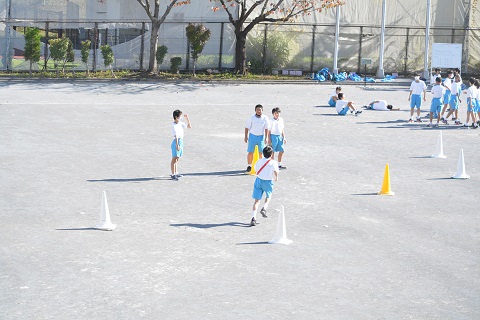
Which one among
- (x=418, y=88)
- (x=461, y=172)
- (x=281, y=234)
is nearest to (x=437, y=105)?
(x=418, y=88)

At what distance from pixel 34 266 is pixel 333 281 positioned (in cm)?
434

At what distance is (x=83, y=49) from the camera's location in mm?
40031

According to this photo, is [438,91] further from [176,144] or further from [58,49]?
[58,49]

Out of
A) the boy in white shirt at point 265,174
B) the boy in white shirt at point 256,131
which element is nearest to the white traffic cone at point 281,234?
the boy in white shirt at point 265,174

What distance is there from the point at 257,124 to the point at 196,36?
21.1 m

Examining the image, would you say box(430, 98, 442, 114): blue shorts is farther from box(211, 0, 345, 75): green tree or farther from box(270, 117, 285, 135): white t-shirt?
box(211, 0, 345, 75): green tree

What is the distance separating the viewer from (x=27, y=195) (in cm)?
1833

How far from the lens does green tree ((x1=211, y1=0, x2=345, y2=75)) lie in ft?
138

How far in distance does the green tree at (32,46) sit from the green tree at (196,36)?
676 cm

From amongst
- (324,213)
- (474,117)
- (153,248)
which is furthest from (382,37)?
(153,248)

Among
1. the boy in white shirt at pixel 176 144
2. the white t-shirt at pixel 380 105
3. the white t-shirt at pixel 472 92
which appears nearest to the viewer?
the boy in white shirt at pixel 176 144

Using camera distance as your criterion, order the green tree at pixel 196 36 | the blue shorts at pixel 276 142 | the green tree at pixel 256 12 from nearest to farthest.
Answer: the blue shorts at pixel 276 142
the green tree at pixel 196 36
the green tree at pixel 256 12

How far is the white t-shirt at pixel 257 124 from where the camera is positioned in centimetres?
2128

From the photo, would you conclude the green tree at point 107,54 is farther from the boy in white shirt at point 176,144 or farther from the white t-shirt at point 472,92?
the boy in white shirt at point 176,144
